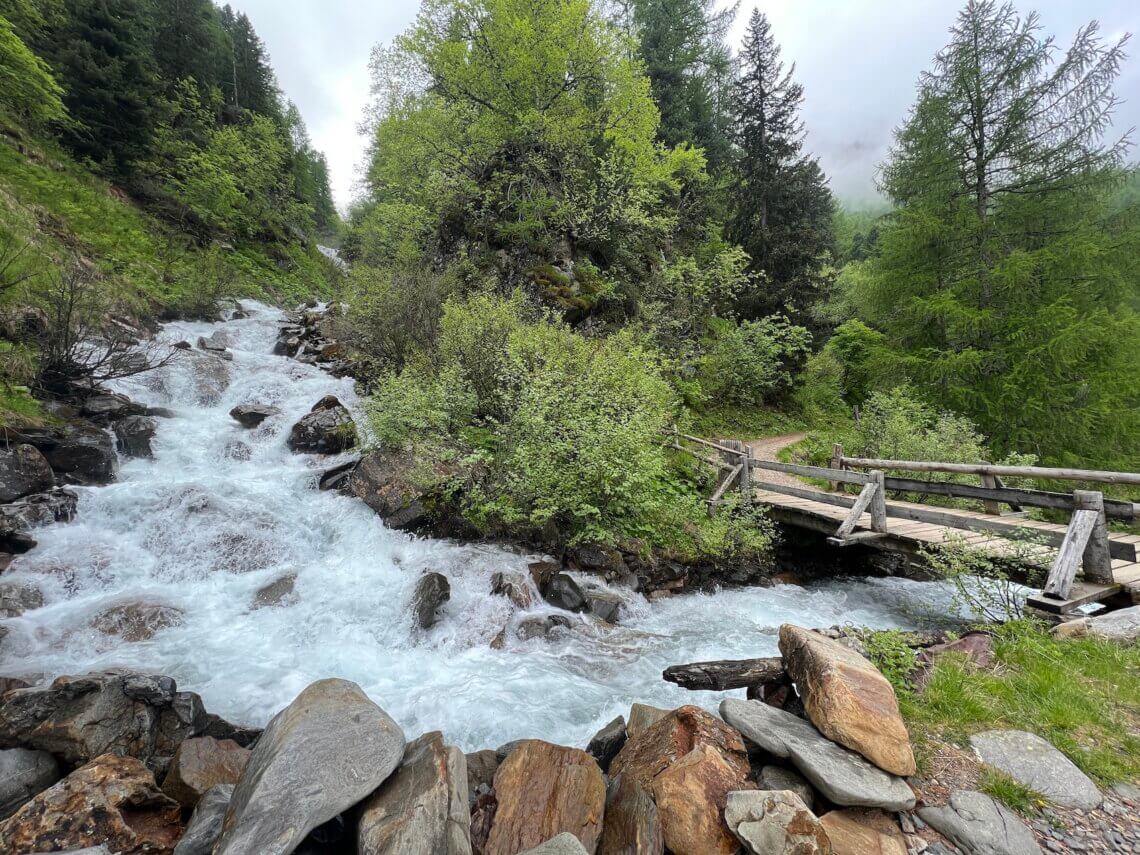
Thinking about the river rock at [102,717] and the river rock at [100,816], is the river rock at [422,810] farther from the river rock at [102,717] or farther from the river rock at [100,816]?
the river rock at [102,717]

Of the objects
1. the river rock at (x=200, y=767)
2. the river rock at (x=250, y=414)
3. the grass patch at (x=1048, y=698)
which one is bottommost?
the river rock at (x=200, y=767)

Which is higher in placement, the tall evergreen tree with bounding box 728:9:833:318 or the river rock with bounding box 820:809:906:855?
the tall evergreen tree with bounding box 728:9:833:318

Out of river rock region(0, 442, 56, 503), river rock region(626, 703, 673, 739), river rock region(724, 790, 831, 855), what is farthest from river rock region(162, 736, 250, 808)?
river rock region(0, 442, 56, 503)

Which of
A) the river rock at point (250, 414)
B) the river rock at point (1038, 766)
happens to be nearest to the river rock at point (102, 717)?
the river rock at point (1038, 766)

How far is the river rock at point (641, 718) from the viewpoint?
3.95 meters

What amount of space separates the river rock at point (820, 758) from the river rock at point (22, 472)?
1048 centimetres

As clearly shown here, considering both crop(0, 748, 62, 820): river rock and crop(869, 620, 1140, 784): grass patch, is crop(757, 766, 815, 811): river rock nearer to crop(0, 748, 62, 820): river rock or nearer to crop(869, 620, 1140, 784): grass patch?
crop(869, 620, 1140, 784): grass patch

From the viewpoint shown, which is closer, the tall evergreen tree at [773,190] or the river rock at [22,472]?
the river rock at [22,472]

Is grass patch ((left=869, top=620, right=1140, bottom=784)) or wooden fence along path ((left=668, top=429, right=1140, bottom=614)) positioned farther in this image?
wooden fence along path ((left=668, top=429, right=1140, bottom=614))

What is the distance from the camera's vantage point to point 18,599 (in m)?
5.62

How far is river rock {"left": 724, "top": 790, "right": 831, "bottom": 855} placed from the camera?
2.34 metres

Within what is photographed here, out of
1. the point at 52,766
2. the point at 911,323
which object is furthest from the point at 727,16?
the point at 52,766

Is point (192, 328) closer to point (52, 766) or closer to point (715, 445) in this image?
point (52, 766)

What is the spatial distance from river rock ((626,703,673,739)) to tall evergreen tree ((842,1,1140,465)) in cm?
1412
